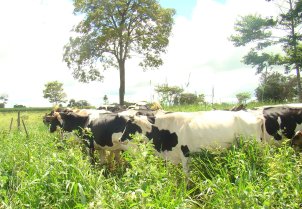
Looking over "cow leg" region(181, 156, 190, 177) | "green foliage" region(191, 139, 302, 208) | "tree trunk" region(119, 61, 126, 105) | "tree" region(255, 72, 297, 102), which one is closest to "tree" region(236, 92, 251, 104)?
"tree" region(255, 72, 297, 102)

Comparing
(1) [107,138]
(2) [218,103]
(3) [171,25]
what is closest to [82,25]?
(3) [171,25]

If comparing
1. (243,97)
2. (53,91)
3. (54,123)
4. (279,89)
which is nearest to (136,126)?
(54,123)

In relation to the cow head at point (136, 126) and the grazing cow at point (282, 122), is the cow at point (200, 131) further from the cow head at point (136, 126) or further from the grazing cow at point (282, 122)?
the cow head at point (136, 126)

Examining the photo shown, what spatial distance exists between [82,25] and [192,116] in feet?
82.6

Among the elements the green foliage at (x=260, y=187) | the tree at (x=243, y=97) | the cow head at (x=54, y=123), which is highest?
the tree at (x=243, y=97)

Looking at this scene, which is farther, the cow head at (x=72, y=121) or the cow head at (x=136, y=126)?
the cow head at (x=72, y=121)

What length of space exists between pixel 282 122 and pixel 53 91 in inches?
3055

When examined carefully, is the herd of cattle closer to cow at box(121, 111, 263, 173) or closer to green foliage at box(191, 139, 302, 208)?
cow at box(121, 111, 263, 173)

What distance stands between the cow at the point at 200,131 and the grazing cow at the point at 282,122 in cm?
23

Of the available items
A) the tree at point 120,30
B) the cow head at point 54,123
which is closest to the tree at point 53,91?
the tree at point 120,30

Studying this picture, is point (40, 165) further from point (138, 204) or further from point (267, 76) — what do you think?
point (267, 76)

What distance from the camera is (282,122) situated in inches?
272

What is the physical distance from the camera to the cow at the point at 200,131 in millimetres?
6371

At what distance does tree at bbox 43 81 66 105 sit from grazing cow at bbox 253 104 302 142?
75783 millimetres
